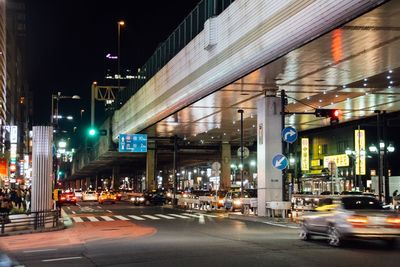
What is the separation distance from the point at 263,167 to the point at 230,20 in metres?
9.51

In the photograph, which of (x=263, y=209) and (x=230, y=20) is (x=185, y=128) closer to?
(x=263, y=209)

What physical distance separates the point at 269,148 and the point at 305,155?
142 feet

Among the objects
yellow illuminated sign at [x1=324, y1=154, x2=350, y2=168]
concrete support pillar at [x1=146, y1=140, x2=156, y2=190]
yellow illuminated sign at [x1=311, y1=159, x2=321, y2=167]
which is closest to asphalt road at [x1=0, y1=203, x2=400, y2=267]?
yellow illuminated sign at [x1=324, y1=154, x2=350, y2=168]

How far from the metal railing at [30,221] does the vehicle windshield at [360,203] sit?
14.6m

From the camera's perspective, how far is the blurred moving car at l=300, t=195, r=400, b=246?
16.9 metres

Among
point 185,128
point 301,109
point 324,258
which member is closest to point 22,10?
point 185,128

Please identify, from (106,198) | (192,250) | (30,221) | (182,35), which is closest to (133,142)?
(106,198)

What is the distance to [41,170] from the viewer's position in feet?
94.7

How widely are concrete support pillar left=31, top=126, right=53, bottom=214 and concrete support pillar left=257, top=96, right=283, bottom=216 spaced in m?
12.3

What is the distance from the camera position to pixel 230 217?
3634 cm

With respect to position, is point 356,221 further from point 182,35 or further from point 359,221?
point 182,35

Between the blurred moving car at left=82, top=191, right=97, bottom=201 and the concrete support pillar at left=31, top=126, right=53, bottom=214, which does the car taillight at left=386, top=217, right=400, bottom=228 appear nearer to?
the concrete support pillar at left=31, top=126, right=53, bottom=214

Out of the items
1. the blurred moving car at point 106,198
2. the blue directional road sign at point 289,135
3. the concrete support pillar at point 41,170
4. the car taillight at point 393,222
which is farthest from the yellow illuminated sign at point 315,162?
the car taillight at point 393,222

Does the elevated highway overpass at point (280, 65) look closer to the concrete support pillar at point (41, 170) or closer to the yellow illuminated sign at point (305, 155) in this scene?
the concrete support pillar at point (41, 170)
